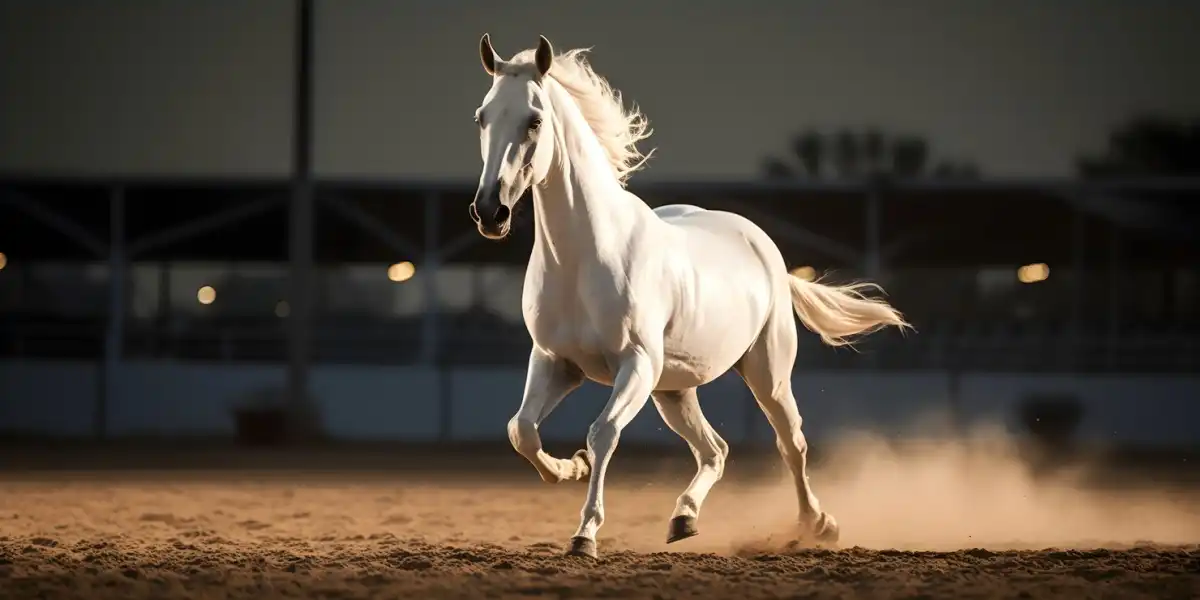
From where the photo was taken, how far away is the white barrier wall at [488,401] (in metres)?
16.2

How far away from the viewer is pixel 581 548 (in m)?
5.27

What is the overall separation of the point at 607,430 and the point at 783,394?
1787mm

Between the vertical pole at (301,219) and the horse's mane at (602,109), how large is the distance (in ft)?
35.9

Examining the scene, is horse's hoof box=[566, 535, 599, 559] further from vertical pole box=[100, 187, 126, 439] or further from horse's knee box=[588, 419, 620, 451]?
vertical pole box=[100, 187, 126, 439]

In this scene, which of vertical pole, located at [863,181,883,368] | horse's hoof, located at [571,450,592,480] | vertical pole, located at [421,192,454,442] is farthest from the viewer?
vertical pole, located at [421,192,454,442]

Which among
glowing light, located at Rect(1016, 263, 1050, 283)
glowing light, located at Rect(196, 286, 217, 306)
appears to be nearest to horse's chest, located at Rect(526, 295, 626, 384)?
glowing light, located at Rect(1016, 263, 1050, 283)

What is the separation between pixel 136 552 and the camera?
6.25 metres

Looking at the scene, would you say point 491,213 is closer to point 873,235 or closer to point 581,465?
point 581,465

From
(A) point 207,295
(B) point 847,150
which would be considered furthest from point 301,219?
(B) point 847,150

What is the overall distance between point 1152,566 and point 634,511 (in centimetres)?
450

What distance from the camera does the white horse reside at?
5.12 meters

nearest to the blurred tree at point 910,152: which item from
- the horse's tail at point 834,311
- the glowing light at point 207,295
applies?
the glowing light at point 207,295

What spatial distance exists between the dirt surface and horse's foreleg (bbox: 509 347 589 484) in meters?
0.37

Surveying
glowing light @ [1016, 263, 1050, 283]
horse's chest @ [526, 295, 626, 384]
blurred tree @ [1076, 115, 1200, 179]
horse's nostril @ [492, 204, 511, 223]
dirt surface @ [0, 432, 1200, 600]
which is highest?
blurred tree @ [1076, 115, 1200, 179]
